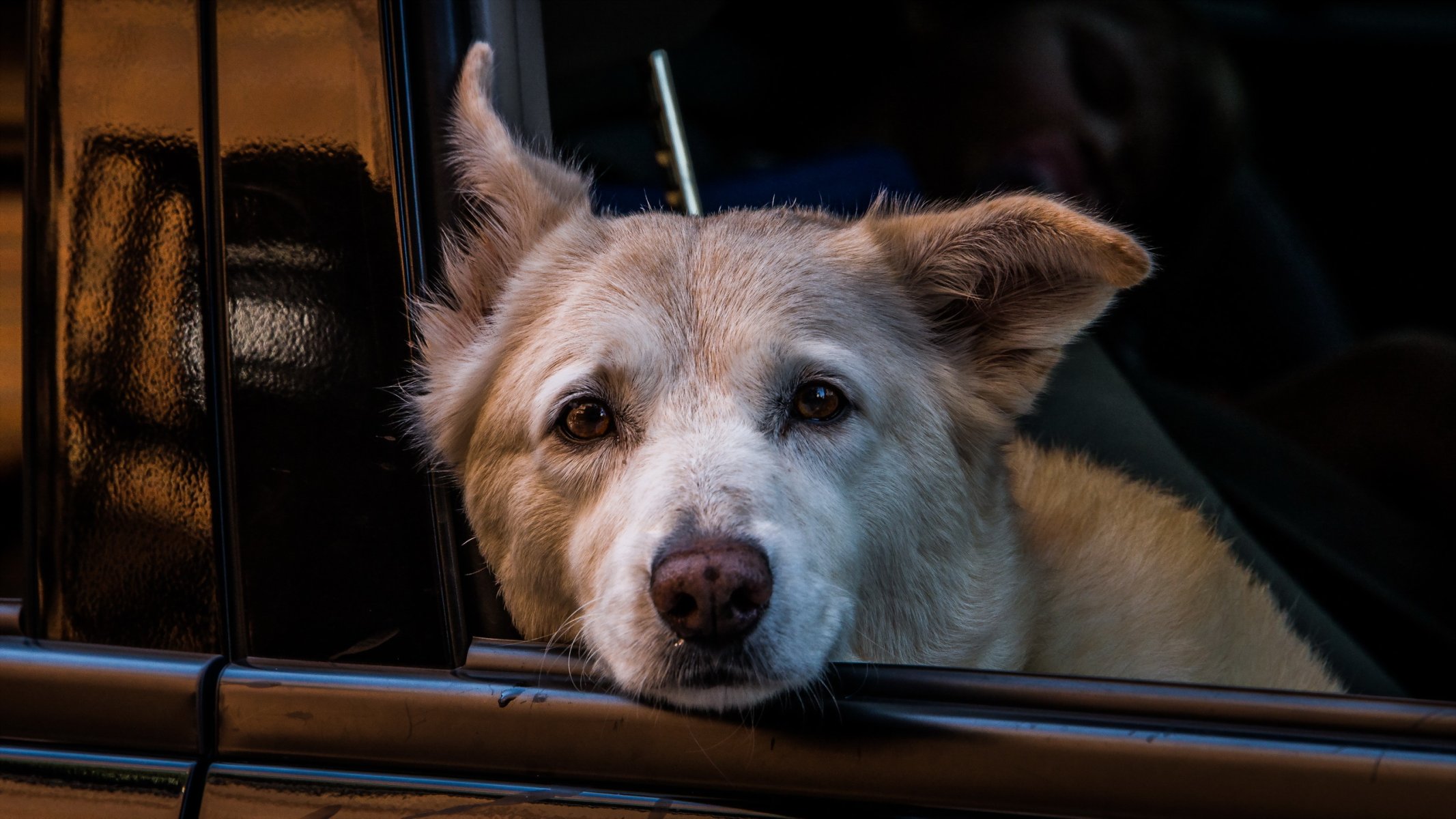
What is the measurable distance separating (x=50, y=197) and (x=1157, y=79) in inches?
203

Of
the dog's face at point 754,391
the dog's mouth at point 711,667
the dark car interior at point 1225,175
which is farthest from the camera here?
the dark car interior at point 1225,175

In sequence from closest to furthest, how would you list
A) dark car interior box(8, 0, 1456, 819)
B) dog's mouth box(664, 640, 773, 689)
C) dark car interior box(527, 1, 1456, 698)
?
dark car interior box(8, 0, 1456, 819) → dog's mouth box(664, 640, 773, 689) → dark car interior box(527, 1, 1456, 698)

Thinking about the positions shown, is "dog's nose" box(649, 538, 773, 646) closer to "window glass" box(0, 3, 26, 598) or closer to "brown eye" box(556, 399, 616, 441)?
"brown eye" box(556, 399, 616, 441)

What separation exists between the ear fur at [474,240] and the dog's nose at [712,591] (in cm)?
53

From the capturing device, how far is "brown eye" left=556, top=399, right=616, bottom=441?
1996mm

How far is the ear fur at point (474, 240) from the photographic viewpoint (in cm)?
182

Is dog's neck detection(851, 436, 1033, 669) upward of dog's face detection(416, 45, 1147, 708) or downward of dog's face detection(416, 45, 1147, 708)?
downward

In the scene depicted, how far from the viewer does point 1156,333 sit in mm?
6375

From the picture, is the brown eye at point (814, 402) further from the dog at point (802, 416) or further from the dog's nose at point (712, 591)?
the dog's nose at point (712, 591)

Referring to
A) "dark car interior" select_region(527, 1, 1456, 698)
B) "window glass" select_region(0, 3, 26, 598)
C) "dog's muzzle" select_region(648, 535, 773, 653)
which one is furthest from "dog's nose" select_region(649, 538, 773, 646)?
"dark car interior" select_region(527, 1, 1456, 698)

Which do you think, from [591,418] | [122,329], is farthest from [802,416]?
[122,329]

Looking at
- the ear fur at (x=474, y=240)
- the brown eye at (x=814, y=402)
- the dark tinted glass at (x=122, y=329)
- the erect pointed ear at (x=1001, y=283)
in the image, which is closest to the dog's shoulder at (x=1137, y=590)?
the erect pointed ear at (x=1001, y=283)

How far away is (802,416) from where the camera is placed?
2014 mm

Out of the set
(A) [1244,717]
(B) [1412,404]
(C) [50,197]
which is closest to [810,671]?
(A) [1244,717]
